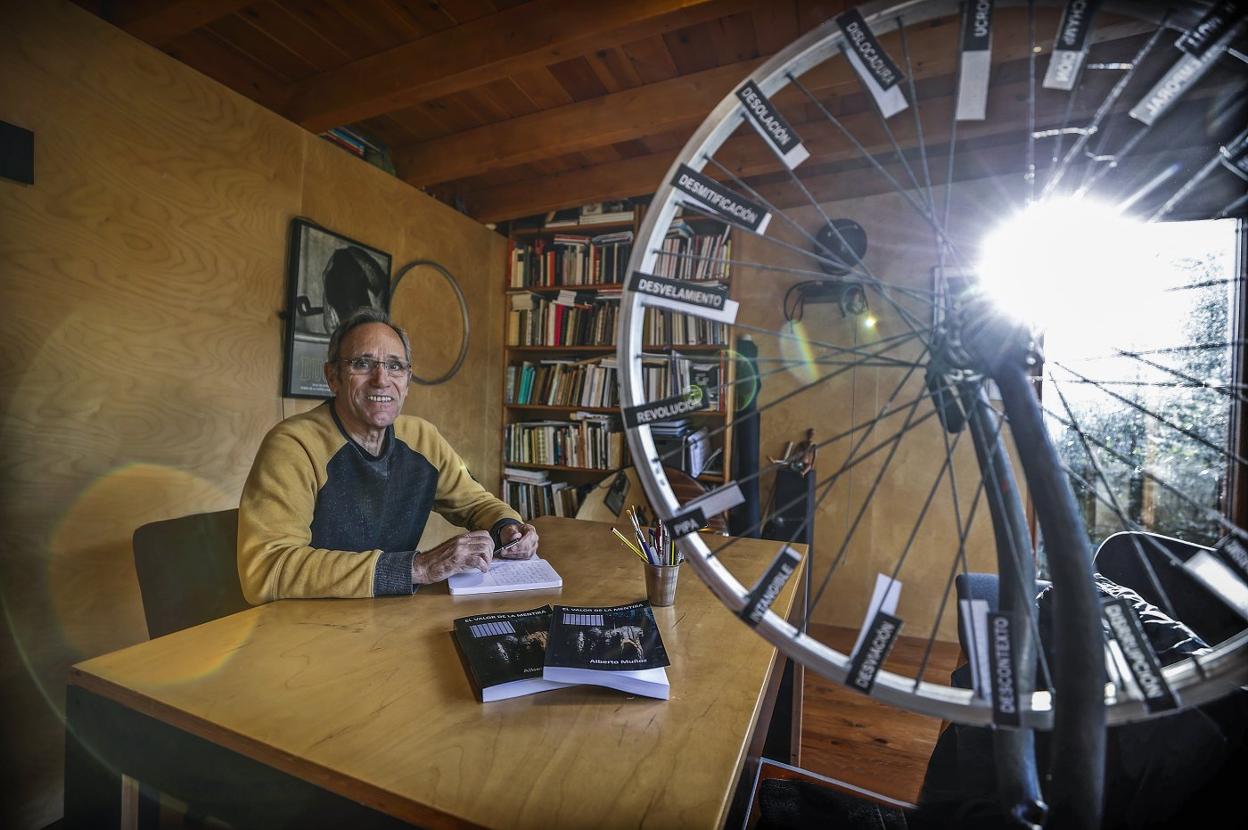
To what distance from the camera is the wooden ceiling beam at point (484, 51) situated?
1955mm

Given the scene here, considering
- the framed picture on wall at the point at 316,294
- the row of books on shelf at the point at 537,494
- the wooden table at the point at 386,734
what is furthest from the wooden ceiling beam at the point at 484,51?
the row of books on shelf at the point at 537,494

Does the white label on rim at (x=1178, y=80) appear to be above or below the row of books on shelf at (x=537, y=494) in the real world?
above

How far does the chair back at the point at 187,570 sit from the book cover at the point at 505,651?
71cm

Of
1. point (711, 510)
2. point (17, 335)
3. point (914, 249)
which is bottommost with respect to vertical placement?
point (711, 510)

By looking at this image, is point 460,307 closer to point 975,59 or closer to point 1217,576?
point 975,59

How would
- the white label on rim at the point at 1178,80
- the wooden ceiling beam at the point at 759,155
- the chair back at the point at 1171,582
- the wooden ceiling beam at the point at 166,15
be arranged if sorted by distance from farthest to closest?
the wooden ceiling beam at the point at 759,155 < the wooden ceiling beam at the point at 166,15 < the chair back at the point at 1171,582 < the white label on rim at the point at 1178,80

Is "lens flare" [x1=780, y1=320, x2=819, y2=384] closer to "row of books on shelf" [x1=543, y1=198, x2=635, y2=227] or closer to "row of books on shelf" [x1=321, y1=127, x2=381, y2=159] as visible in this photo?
"row of books on shelf" [x1=543, y1=198, x2=635, y2=227]

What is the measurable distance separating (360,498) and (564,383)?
2.24 meters

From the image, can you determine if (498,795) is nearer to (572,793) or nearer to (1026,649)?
(572,793)

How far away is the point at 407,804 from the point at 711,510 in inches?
17.0

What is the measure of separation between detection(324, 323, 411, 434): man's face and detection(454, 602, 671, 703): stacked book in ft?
2.72

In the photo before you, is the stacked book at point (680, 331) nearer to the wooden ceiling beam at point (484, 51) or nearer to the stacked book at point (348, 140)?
the wooden ceiling beam at point (484, 51)

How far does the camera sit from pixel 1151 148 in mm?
2740

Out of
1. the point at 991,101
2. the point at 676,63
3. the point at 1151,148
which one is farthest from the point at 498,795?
the point at 1151,148
